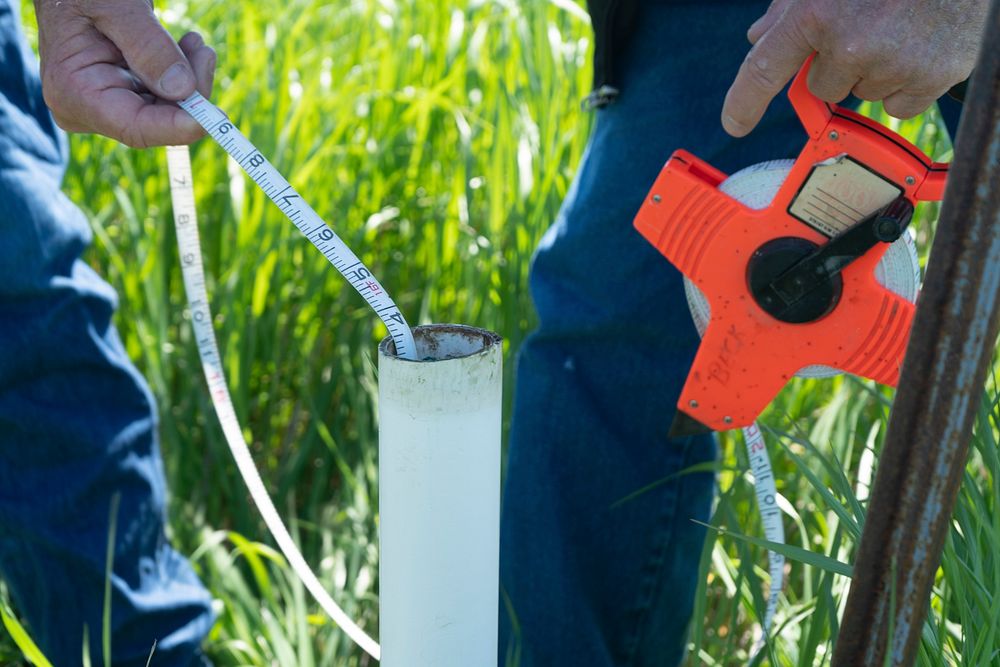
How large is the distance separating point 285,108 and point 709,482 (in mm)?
1049

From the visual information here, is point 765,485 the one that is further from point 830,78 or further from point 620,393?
point 830,78

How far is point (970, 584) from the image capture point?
2.81 feet

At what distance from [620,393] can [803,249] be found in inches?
14.7

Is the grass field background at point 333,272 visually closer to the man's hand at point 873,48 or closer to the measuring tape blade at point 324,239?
the man's hand at point 873,48

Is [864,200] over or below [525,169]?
below

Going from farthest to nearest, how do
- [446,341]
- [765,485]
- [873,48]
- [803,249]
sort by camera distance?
[765,485] < [803,249] < [873,48] < [446,341]

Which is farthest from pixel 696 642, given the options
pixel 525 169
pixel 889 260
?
pixel 525 169

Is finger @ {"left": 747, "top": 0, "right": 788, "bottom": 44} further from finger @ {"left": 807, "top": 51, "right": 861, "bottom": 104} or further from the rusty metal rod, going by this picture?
the rusty metal rod

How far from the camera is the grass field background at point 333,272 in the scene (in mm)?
1564

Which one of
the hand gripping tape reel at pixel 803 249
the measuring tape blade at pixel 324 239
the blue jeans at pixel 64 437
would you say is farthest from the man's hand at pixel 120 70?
the hand gripping tape reel at pixel 803 249

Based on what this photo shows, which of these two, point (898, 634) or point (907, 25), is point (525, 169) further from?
point (898, 634)

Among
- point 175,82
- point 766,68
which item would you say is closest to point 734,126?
point 766,68

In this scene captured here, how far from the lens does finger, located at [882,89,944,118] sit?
0.89 m

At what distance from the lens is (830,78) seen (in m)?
0.88
